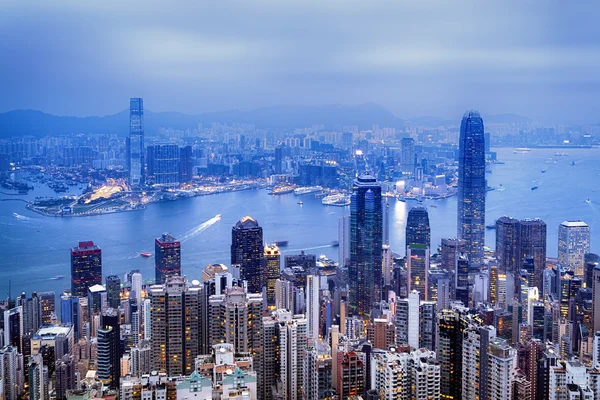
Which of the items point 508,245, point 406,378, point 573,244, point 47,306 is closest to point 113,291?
point 47,306

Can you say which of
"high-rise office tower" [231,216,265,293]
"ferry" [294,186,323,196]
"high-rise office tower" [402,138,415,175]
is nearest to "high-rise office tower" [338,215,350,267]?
"ferry" [294,186,323,196]

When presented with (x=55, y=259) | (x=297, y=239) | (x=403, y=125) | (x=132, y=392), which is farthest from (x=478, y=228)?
(x=132, y=392)

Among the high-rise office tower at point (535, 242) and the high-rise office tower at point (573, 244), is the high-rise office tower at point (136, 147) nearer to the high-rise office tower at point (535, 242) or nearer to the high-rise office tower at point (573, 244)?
the high-rise office tower at point (535, 242)

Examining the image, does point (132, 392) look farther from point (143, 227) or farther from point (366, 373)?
point (143, 227)

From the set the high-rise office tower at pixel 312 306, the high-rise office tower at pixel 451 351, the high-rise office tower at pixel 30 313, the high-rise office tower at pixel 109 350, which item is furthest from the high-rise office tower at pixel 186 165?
the high-rise office tower at pixel 451 351

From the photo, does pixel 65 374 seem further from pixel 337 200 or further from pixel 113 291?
pixel 337 200

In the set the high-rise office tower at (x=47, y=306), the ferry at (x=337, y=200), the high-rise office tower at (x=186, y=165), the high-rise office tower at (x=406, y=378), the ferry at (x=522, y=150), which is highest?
the ferry at (x=522, y=150)
